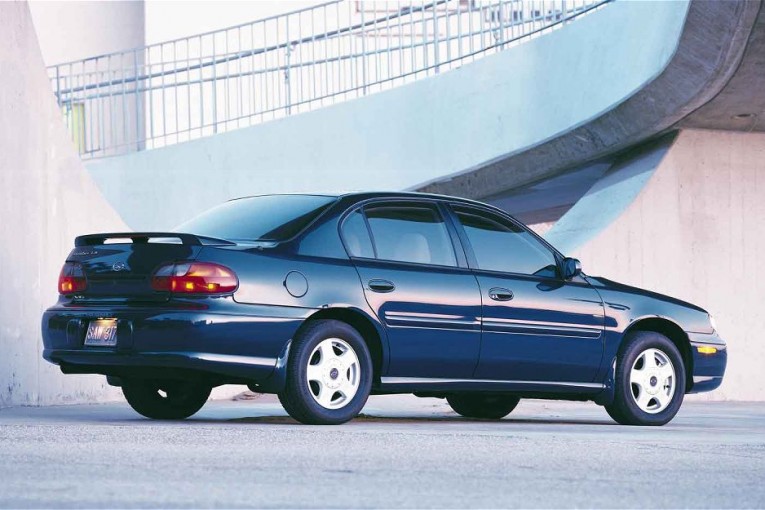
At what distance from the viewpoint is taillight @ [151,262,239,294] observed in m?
8.32

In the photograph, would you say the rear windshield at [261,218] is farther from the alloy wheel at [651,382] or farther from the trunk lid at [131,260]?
the alloy wheel at [651,382]

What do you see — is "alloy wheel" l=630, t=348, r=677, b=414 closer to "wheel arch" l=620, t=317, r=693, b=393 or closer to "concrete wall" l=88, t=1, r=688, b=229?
"wheel arch" l=620, t=317, r=693, b=393

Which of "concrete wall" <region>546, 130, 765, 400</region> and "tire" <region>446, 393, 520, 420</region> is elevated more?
"concrete wall" <region>546, 130, 765, 400</region>

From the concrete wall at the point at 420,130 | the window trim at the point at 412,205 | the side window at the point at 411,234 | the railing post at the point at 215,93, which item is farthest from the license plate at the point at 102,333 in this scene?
the railing post at the point at 215,93

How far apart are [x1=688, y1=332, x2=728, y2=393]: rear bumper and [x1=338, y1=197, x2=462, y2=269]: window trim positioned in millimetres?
2013

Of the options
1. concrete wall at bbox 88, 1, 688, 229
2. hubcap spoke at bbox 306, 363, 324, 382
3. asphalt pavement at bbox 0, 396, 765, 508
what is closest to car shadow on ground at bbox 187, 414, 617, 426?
asphalt pavement at bbox 0, 396, 765, 508

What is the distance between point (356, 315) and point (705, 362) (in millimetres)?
2965

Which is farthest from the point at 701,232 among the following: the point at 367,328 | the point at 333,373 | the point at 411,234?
the point at 333,373

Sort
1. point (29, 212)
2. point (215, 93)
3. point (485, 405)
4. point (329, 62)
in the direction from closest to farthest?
point (485, 405) → point (29, 212) → point (329, 62) → point (215, 93)

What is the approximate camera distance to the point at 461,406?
432 inches

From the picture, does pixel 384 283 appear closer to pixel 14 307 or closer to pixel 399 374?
pixel 399 374

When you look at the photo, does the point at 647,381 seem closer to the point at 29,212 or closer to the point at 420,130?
the point at 29,212

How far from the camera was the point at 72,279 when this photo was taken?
8.91 m

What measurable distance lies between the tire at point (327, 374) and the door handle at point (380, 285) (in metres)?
0.27
